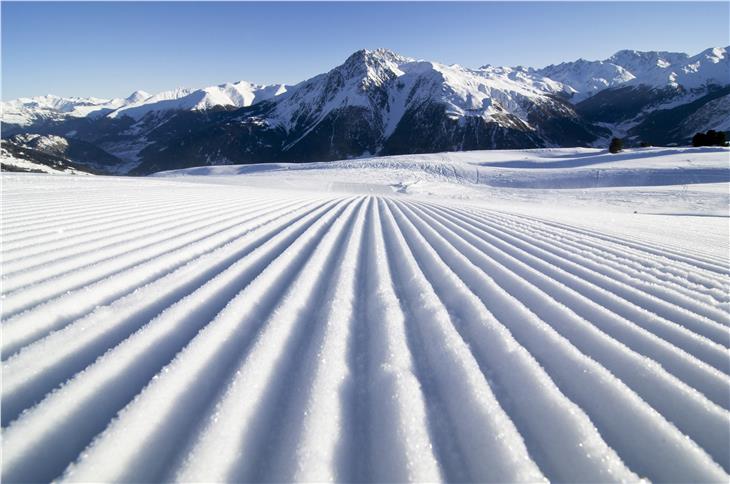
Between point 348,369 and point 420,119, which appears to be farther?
point 420,119

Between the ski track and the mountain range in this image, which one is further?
the mountain range

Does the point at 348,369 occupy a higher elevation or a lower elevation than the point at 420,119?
lower

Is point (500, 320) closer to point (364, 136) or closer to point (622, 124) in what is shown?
point (364, 136)

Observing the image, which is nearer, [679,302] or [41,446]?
[41,446]

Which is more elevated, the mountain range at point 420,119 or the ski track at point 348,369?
the mountain range at point 420,119

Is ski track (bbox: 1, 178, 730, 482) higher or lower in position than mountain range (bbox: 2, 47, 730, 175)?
lower

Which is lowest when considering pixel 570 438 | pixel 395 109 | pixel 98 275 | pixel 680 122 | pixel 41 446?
pixel 570 438

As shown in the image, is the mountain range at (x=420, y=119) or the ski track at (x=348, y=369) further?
the mountain range at (x=420, y=119)

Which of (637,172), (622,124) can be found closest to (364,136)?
(622,124)
